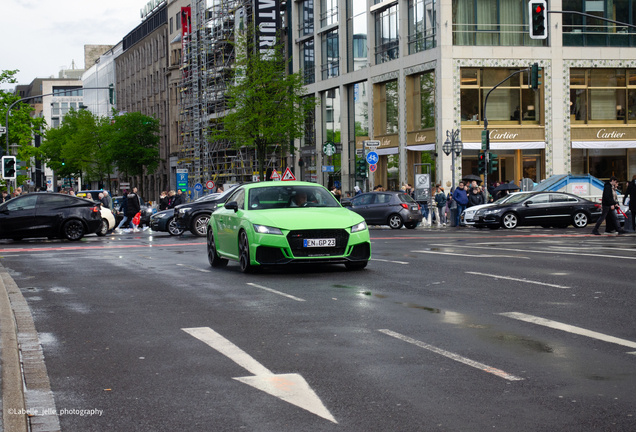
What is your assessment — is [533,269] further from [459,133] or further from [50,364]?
[459,133]

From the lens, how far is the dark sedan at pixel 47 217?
90.1 feet

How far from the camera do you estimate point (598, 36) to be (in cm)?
4594

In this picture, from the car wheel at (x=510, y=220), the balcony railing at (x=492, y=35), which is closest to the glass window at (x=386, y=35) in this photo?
the balcony railing at (x=492, y=35)

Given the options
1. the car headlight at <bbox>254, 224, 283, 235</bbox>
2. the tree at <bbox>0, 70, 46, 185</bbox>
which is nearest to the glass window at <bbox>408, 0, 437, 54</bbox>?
the tree at <bbox>0, 70, 46, 185</bbox>

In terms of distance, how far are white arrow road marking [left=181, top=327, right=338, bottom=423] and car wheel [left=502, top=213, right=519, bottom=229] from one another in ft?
85.4

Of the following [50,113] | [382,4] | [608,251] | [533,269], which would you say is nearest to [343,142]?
[382,4]

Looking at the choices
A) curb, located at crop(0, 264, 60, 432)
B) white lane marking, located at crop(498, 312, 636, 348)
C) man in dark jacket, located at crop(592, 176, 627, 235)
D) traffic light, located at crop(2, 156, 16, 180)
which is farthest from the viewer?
traffic light, located at crop(2, 156, 16, 180)

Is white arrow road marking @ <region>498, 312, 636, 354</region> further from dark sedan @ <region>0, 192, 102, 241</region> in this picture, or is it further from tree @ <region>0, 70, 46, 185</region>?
tree @ <region>0, 70, 46, 185</region>

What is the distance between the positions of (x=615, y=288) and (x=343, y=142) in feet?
142

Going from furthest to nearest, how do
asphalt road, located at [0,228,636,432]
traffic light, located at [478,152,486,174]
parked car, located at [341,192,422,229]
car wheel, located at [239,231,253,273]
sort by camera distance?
traffic light, located at [478,152,486,174] < parked car, located at [341,192,422,229] < car wheel, located at [239,231,253,273] < asphalt road, located at [0,228,636,432]

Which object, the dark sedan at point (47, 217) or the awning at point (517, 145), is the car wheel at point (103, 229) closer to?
the dark sedan at point (47, 217)

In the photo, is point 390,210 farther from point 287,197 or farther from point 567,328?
point 567,328

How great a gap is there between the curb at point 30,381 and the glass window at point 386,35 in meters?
40.2

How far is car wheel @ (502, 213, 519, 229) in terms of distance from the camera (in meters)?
32.9
